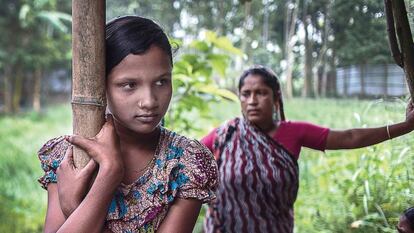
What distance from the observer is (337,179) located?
3.68 m

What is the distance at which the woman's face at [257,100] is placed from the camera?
7.70 ft

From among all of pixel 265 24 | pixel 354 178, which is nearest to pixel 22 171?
pixel 265 24

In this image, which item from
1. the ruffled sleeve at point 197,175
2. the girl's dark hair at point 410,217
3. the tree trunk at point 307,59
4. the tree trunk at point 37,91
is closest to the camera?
the ruffled sleeve at point 197,175

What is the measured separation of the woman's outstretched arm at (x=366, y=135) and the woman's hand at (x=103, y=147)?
41.8 inches

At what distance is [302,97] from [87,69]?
12.5ft

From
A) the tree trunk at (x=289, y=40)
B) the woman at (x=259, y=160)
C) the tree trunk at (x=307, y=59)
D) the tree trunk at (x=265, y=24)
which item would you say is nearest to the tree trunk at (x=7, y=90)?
the tree trunk at (x=265, y=24)

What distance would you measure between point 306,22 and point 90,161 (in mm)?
3246

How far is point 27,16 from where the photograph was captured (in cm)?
959

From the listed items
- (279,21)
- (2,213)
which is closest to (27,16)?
(2,213)

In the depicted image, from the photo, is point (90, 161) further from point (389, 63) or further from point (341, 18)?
point (341, 18)

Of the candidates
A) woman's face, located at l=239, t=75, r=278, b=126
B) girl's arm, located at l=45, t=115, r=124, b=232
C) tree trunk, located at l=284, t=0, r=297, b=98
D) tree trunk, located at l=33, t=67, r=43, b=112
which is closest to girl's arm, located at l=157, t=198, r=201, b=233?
girl's arm, located at l=45, t=115, r=124, b=232

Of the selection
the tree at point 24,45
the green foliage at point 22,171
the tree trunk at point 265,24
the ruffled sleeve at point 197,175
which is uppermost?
the tree at point 24,45

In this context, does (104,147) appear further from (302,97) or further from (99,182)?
(302,97)

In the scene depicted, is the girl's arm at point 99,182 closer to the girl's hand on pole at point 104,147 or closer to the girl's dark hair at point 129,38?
the girl's hand on pole at point 104,147
